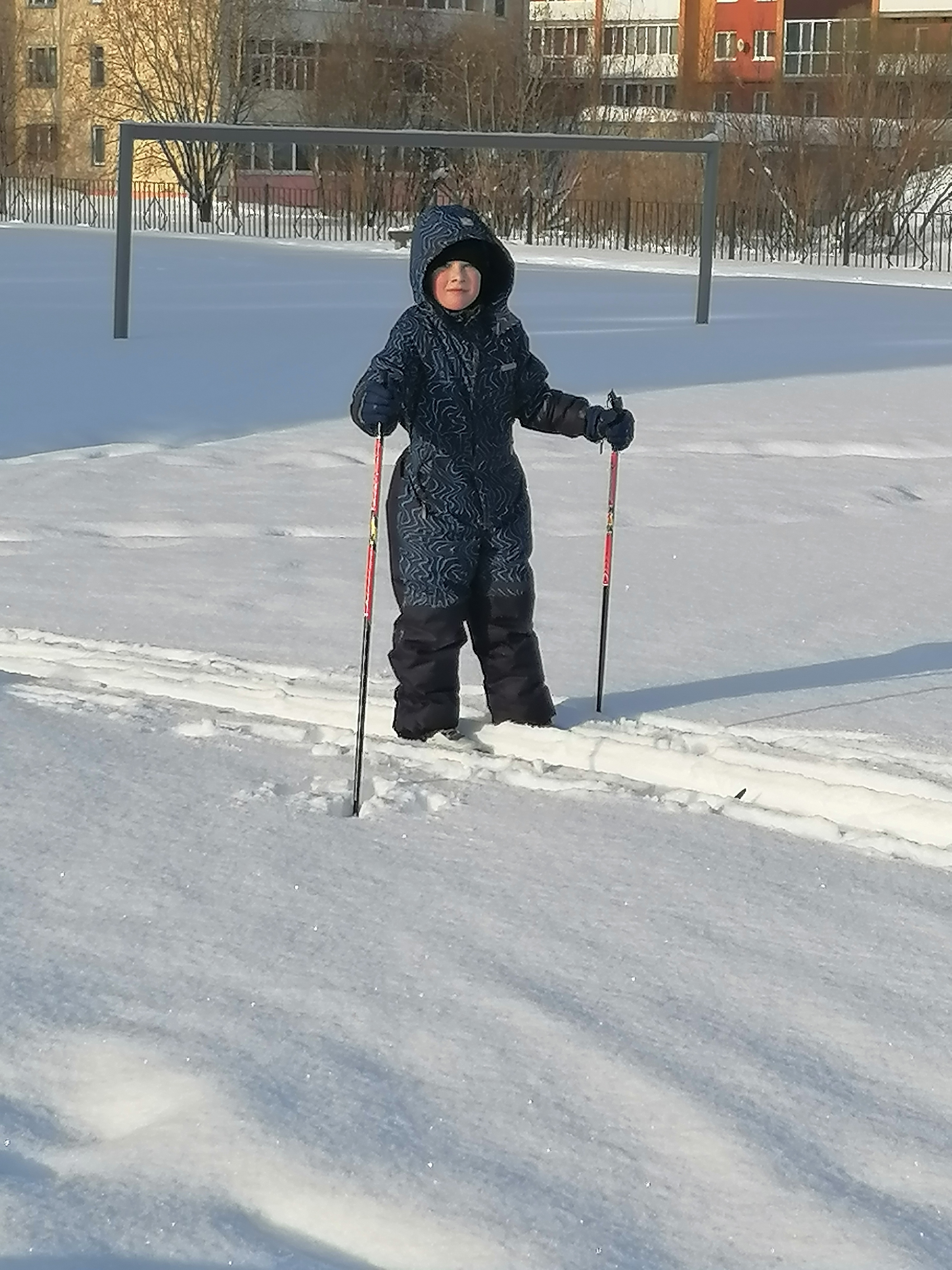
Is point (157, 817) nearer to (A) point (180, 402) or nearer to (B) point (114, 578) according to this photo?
(B) point (114, 578)

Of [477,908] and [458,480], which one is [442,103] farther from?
[477,908]

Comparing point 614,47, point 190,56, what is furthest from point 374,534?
point 614,47

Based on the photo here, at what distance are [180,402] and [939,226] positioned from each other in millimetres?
27029

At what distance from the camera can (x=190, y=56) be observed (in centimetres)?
4331

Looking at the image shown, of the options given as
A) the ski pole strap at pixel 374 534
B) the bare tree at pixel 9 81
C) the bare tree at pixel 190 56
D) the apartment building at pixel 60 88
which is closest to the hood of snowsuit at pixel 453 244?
the ski pole strap at pixel 374 534

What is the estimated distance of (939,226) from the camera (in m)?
35.4

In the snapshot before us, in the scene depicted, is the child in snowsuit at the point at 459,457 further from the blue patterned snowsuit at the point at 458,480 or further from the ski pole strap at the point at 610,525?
the ski pole strap at the point at 610,525

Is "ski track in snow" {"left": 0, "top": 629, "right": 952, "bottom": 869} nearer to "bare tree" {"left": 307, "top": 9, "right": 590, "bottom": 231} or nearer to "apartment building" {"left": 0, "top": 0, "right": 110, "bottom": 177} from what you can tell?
"bare tree" {"left": 307, "top": 9, "right": 590, "bottom": 231}

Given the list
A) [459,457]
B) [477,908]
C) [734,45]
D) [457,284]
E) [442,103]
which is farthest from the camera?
[734,45]

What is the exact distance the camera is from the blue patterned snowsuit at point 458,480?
4488 millimetres

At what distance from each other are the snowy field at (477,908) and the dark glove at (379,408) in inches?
31.1

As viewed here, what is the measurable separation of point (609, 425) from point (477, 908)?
1.41 metres

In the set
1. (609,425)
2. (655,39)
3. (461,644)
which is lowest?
(461,644)

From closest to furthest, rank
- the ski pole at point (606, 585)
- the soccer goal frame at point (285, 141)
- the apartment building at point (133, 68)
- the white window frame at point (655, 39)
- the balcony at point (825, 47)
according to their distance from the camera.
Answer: the ski pole at point (606, 585)
the soccer goal frame at point (285, 141)
the balcony at point (825, 47)
the apartment building at point (133, 68)
the white window frame at point (655, 39)
